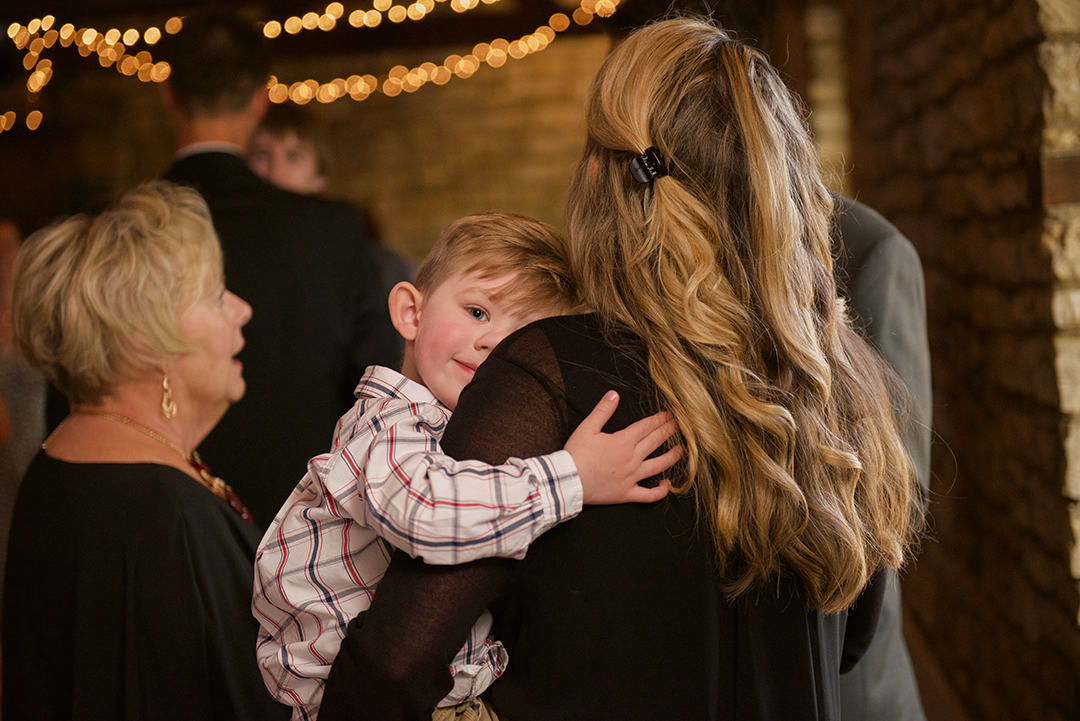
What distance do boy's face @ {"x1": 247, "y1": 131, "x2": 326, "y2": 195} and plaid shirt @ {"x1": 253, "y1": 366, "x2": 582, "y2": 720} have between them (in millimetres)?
2550

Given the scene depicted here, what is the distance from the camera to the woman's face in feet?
5.86

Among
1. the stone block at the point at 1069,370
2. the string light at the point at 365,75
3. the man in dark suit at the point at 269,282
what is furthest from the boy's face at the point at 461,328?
the string light at the point at 365,75

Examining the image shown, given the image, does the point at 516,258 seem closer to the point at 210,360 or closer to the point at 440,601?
the point at 440,601

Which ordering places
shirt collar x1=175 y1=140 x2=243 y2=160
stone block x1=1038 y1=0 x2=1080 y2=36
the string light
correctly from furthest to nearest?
the string light, shirt collar x1=175 y1=140 x2=243 y2=160, stone block x1=1038 y1=0 x2=1080 y2=36

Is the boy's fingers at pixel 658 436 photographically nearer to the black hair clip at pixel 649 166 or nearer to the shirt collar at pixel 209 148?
the black hair clip at pixel 649 166

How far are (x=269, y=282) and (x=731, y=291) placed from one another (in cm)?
175

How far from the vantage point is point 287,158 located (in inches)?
140

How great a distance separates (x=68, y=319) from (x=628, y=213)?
1.16m

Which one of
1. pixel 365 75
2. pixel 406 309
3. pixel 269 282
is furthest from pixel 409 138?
pixel 406 309

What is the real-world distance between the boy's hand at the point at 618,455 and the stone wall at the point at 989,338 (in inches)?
58.3

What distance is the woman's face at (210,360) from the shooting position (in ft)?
5.86

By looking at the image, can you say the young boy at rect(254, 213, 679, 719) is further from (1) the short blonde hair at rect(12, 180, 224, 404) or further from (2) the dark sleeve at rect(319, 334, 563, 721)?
(1) the short blonde hair at rect(12, 180, 224, 404)

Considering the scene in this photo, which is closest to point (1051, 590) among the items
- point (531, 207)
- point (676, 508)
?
point (676, 508)

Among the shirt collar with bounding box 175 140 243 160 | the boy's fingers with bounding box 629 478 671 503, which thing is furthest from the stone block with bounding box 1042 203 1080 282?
the shirt collar with bounding box 175 140 243 160
